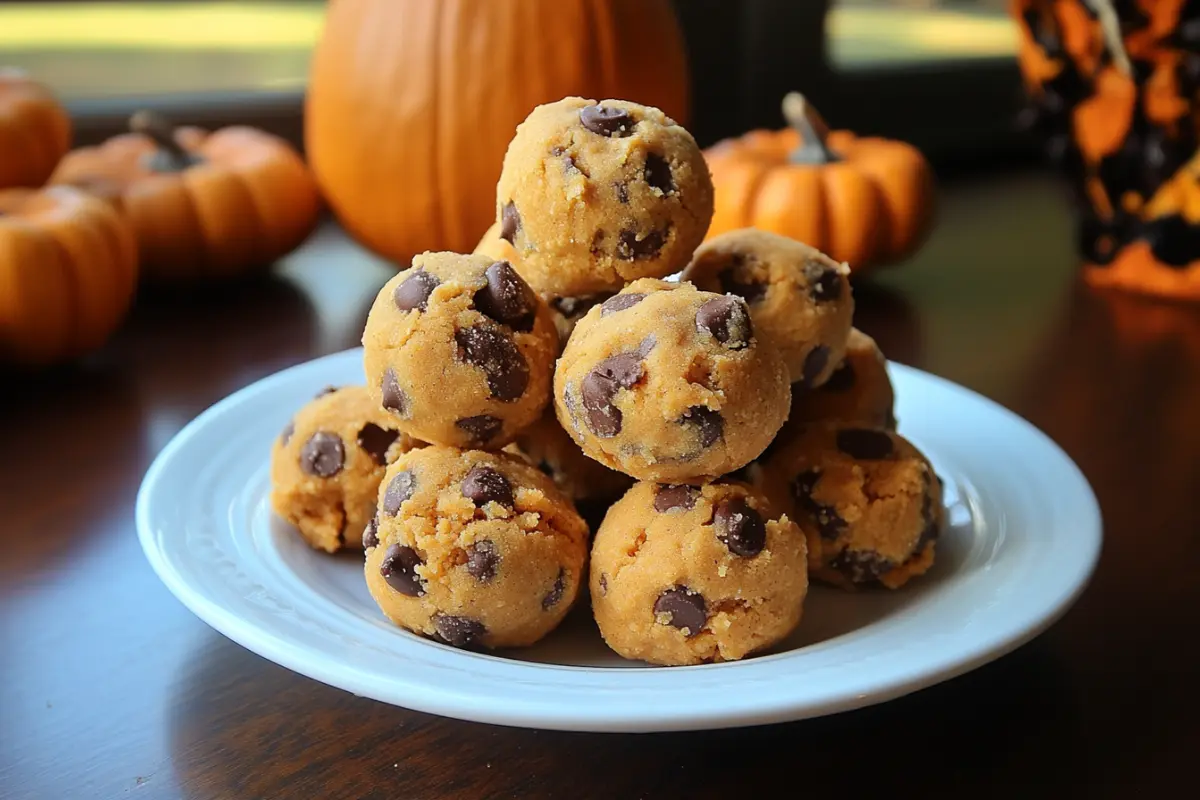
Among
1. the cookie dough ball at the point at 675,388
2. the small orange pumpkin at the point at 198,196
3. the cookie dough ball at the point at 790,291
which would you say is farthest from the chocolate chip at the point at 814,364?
the small orange pumpkin at the point at 198,196

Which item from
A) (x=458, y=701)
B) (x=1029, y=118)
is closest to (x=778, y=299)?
(x=458, y=701)

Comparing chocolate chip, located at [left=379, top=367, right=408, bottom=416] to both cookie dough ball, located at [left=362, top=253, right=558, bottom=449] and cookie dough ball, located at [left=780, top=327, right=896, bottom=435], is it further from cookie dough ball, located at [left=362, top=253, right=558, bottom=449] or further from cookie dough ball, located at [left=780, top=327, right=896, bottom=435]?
cookie dough ball, located at [left=780, top=327, right=896, bottom=435]

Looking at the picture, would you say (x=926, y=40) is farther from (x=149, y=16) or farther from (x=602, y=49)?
(x=149, y=16)

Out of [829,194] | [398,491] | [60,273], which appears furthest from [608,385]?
[829,194]

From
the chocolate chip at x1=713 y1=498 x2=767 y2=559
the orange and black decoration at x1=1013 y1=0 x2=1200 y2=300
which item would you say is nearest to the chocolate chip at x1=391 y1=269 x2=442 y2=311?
the chocolate chip at x1=713 y1=498 x2=767 y2=559

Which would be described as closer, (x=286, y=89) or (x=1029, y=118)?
(x=1029, y=118)
